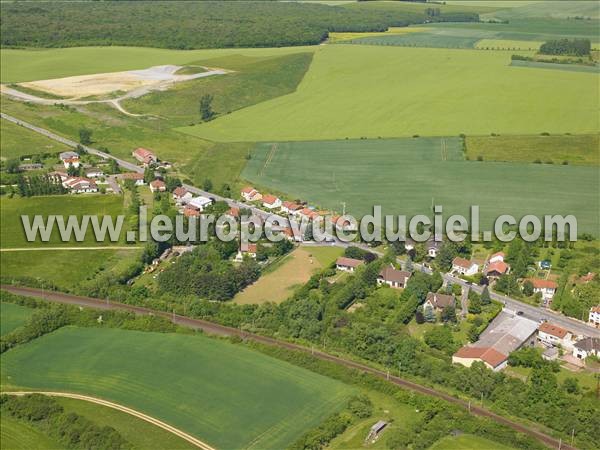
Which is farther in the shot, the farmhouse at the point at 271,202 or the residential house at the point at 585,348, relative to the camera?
the farmhouse at the point at 271,202

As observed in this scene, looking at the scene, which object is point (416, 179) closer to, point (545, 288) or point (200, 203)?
point (200, 203)

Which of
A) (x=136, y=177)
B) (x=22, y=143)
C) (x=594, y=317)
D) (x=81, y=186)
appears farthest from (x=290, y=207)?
(x=22, y=143)

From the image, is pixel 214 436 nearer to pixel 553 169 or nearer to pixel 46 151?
pixel 553 169

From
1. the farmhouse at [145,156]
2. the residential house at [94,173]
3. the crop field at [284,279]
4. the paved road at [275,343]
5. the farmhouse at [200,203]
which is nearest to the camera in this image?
the paved road at [275,343]

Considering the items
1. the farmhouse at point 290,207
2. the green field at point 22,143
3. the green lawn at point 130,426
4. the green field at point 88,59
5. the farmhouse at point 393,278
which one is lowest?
the green lawn at point 130,426

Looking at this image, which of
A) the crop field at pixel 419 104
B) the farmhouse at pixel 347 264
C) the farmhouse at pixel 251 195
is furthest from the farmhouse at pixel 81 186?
the farmhouse at pixel 347 264

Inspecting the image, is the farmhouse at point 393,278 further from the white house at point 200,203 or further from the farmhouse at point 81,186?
the farmhouse at point 81,186
